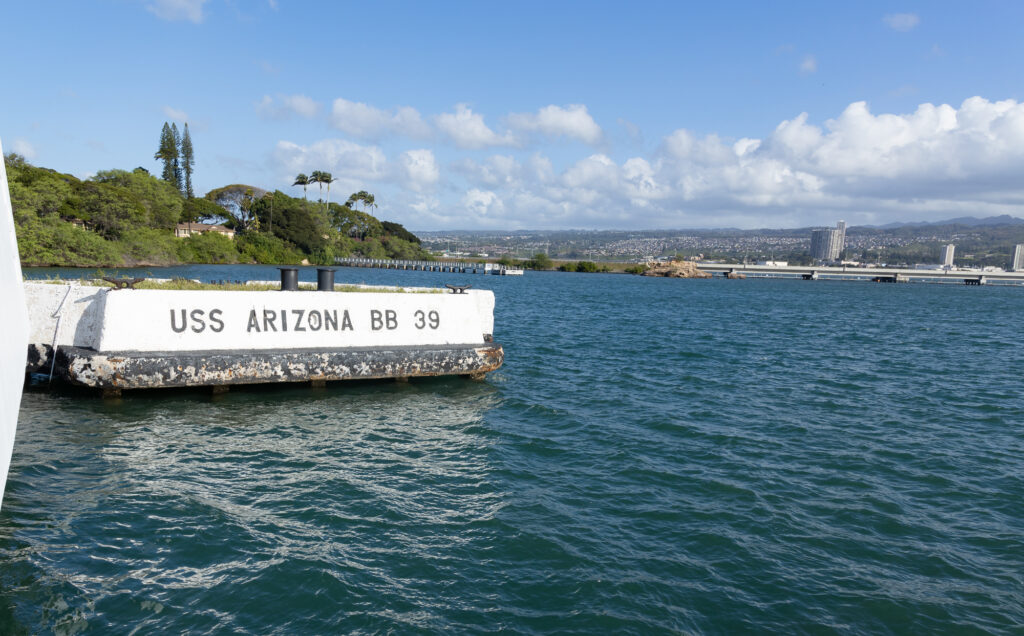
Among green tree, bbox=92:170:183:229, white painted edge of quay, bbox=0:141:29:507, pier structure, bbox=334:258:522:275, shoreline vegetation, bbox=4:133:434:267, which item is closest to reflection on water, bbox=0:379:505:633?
white painted edge of quay, bbox=0:141:29:507

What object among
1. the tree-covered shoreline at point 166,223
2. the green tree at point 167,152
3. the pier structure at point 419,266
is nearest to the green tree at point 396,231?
the tree-covered shoreline at point 166,223

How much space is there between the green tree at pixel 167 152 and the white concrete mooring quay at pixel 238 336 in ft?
409

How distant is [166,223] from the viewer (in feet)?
302

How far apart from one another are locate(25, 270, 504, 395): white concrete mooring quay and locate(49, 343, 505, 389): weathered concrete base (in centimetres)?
2

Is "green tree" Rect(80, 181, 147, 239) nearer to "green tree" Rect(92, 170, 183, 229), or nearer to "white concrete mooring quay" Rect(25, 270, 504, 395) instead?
"green tree" Rect(92, 170, 183, 229)

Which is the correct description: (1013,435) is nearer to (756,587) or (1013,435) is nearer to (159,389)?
(756,587)

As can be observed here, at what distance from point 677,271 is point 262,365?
145252 mm

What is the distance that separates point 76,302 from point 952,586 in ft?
44.8

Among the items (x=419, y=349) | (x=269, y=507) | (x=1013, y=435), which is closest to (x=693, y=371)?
(x=1013, y=435)

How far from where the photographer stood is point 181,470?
789 cm

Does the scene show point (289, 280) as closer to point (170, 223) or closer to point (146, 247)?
point (146, 247)

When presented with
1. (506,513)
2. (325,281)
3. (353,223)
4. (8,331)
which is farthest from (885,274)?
(8,331)

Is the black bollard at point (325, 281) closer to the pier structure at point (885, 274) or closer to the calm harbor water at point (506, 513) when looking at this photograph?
the calm harbor water at point (506, 513)

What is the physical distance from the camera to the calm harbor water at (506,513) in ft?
17.1
